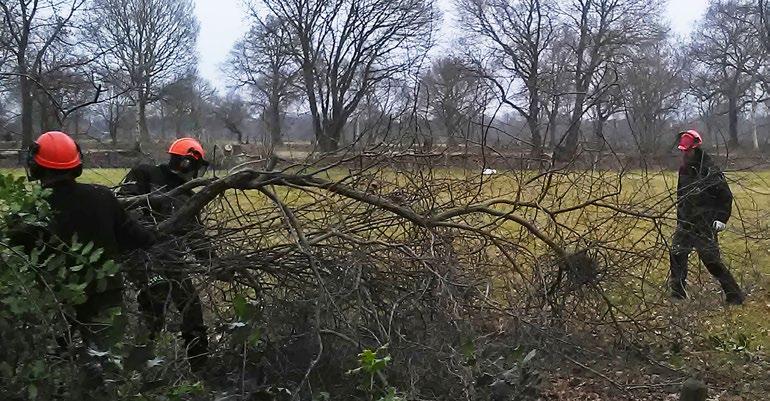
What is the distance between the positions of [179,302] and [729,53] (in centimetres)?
4315

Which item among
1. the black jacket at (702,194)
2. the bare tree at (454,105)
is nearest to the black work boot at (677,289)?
the black jacket at (702,194)

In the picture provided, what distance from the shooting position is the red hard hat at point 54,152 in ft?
11.6

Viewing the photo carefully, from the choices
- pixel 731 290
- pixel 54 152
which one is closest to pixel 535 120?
pixel 731 290

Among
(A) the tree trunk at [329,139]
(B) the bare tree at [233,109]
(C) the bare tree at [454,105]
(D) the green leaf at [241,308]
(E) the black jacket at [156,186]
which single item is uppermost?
(B) the bare tree at [233,109]

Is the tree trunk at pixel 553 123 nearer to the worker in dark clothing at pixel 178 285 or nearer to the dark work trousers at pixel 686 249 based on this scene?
the dark work trousers at pixel 686 249

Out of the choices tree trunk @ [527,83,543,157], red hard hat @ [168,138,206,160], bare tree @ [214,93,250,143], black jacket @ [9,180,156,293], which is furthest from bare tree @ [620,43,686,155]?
bare tree @ [214,93,250,143]

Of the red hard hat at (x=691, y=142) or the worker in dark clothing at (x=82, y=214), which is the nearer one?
the worker in dark clothing at (x=82, y=214)

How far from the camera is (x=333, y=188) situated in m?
4.13

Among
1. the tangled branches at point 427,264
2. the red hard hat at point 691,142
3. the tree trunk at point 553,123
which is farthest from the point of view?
the red hard hat at point 691,142

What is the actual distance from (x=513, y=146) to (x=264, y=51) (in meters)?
29.2

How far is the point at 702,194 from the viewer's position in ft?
20.4

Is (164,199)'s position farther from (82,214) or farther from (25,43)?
(25,43)

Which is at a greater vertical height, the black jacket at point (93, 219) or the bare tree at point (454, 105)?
the bare tree at point (454, 105)

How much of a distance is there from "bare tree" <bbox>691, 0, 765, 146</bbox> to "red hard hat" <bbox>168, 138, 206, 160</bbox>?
39462 mm
